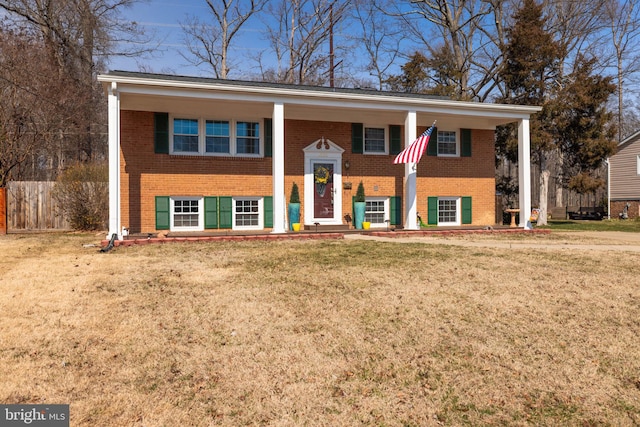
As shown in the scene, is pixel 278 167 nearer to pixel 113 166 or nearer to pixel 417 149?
pixel 417 149

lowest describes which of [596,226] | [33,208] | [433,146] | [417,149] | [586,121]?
[596,226]

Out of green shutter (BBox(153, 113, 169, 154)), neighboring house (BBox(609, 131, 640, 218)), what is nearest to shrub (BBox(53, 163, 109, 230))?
green shutter (BBox(153, 113, 169, 154))

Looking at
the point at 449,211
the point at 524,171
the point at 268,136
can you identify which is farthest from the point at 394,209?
the point at 268,136

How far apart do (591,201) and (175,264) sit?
1900 inches

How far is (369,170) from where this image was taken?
1518 cm

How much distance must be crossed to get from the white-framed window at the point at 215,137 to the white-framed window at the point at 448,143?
653 cm

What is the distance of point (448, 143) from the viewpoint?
16.1 meters

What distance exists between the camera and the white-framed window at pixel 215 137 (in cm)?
1358

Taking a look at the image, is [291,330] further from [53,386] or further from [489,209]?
[489,209]

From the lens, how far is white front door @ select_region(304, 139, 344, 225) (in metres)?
14.6

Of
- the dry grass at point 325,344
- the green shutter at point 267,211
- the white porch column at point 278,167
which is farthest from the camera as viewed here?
the green shutter at point 267,211

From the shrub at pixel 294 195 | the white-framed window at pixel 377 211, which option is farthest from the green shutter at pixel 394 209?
the shrub at pixel 294 195

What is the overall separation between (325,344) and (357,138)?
458 inches

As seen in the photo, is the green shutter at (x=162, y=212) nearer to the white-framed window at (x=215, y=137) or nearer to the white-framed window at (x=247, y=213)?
the white-framed window at (x=215, y=137)
